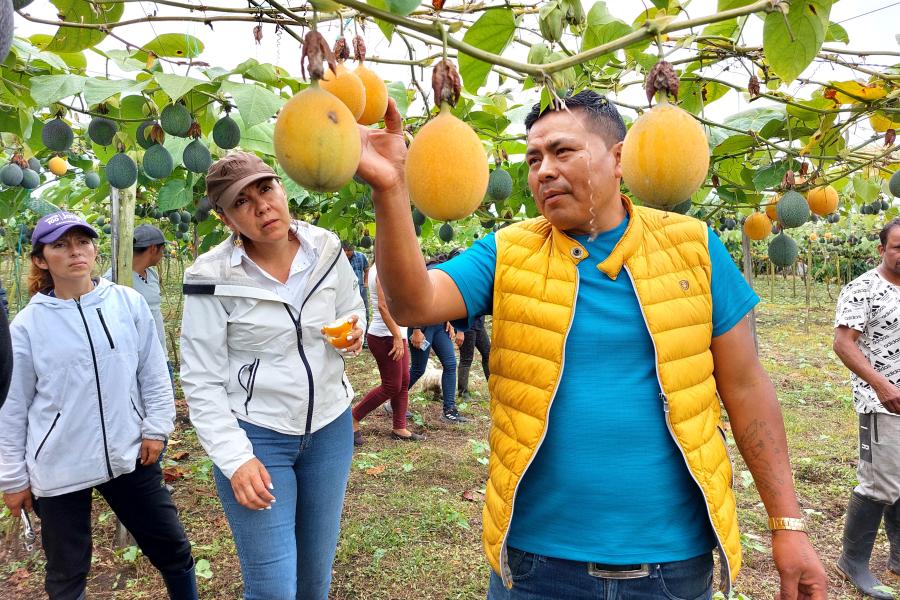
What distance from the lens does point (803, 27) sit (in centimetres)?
89

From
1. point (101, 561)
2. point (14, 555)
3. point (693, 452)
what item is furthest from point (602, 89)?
point (14, 555)

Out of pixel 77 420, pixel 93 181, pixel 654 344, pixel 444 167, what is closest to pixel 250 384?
pixel 77 420

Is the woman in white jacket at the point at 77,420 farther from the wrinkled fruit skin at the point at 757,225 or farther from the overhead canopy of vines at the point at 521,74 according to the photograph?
the wrinkled fruit skin at the point at 757,225

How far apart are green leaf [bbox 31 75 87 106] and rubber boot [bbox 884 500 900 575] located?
4.02 metres

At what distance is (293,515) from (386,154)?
1.41 meters

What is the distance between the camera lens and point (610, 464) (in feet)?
4.29

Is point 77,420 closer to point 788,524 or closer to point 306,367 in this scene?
point 306,367

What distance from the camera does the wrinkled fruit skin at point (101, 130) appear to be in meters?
2.44

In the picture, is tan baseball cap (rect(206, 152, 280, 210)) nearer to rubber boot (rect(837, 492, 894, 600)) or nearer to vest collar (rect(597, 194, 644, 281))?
vest collar (rect(597, 194, 644, 281))

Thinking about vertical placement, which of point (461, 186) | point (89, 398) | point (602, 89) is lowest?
point (89, 398)

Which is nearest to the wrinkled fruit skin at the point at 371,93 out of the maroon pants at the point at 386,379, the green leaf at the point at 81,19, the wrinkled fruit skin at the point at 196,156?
the green leaf at the point at 81,19

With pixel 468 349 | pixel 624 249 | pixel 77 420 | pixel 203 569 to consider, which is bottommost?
pixel 203 569

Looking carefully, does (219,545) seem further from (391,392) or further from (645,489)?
(645,489)

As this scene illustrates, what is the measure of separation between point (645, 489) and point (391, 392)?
12.6 feet
